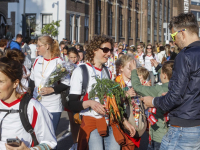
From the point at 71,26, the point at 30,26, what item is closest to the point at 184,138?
the point at 30,26

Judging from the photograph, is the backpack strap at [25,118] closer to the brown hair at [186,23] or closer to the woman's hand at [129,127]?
the woman's hand at [129,127]

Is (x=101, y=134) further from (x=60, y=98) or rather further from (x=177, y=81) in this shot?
(x=60, y=98)

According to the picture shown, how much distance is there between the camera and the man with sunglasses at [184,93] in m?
3.29

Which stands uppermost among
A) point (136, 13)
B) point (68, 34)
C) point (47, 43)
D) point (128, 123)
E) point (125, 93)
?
point (136, 13)

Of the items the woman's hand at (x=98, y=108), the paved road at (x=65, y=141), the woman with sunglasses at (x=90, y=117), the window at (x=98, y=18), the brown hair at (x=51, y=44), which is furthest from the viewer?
the window at (x=98, y=18)

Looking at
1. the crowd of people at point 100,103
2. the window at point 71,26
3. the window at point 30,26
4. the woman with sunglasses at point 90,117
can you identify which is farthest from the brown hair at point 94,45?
the window at point 71,26

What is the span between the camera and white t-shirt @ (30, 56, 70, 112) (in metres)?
5.44

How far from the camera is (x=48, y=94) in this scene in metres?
5.46

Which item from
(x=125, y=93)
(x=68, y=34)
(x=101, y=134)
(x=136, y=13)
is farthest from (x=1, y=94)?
(x=136, y=13)

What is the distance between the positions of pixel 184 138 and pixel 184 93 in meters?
0.47

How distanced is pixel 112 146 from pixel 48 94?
1.70 metres

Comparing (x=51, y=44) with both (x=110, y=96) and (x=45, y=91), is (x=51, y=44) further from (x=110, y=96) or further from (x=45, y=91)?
(x=110, y=96)

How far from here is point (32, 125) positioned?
9.82 ft

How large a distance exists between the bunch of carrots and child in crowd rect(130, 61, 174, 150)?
1.21ft
